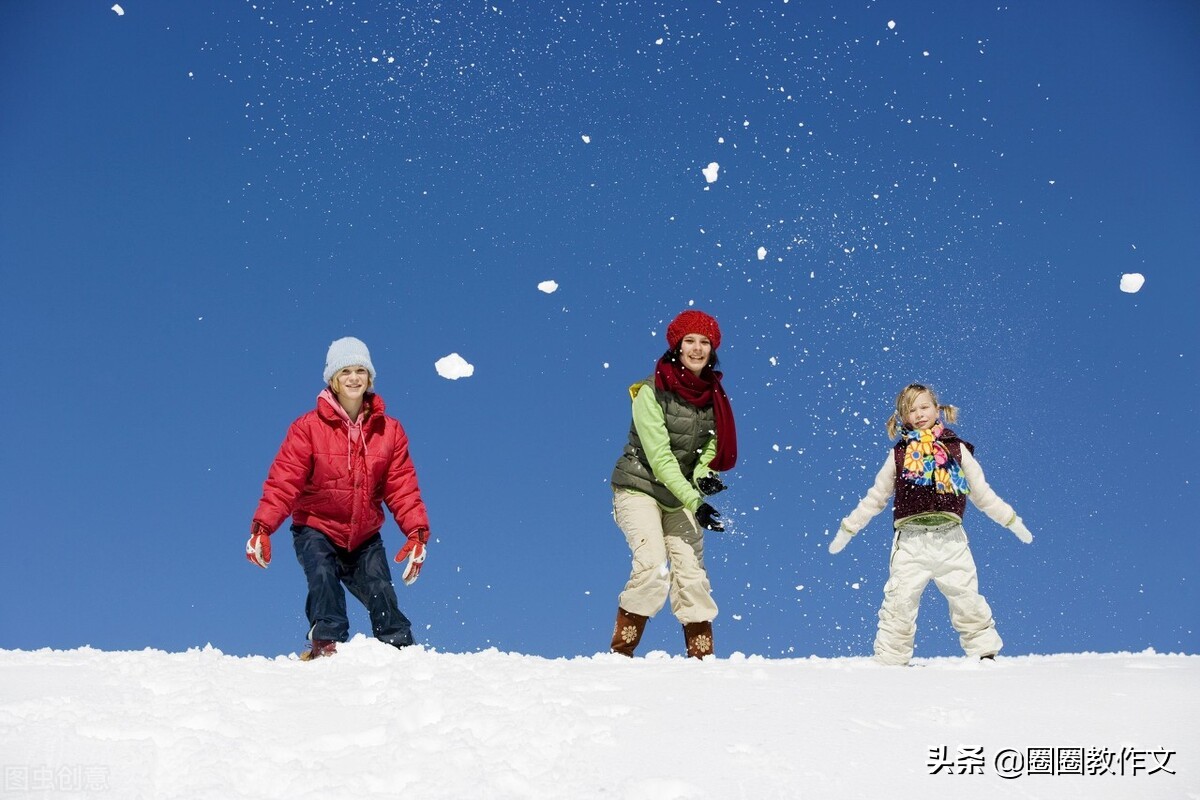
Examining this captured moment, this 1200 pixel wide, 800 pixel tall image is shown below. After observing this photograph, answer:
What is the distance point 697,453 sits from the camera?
23.1ft

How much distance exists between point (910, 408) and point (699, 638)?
7.00 feet

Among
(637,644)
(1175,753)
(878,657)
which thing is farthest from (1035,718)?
(637,644)

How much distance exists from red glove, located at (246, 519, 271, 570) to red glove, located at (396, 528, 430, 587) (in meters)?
0.82

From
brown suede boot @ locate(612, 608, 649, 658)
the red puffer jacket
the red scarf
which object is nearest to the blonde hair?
the red scarf

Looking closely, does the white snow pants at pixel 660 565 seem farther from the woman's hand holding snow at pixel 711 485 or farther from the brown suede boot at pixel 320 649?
the brown suede boot at pixel 320 649

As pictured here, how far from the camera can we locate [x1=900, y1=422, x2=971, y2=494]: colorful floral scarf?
22.3 feet

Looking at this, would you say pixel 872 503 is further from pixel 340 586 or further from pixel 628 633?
pixel 340 586

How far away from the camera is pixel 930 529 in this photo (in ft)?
22.3

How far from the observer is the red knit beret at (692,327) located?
7047 mm

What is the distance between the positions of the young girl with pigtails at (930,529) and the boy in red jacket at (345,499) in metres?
2.96

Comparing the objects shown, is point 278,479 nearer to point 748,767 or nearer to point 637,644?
point 637,644

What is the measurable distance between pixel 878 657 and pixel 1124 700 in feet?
7.01

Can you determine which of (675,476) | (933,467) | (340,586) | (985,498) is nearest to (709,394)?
(675,476)

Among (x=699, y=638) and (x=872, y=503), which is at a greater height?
(x=872, y=503)
